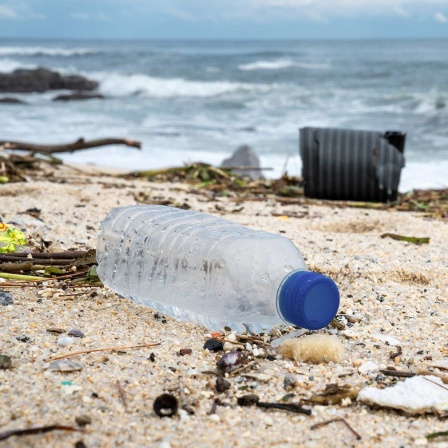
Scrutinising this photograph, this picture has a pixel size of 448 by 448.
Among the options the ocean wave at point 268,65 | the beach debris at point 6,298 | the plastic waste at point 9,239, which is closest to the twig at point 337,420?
the beach debris at point 6,298

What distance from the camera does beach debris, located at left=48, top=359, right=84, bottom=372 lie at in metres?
1.71

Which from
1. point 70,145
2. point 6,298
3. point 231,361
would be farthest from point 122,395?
point 70,145

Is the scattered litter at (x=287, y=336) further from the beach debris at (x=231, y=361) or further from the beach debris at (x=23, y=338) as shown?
the beach debris at (x=23, y=338)

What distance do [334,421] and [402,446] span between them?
0.16m

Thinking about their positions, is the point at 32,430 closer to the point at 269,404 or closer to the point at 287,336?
the point at 269,404

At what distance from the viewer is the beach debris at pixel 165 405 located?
151 centimetres

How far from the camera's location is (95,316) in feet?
7.02

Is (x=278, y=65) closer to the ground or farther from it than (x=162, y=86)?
farther from it

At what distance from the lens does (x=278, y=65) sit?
31.4 m

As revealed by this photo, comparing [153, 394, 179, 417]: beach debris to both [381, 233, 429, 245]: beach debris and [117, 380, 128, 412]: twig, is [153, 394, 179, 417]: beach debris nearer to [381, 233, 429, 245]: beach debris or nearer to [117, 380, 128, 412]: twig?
[117, 380, 128, 412]: twig

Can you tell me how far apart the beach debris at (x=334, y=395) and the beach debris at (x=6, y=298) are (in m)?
1.08

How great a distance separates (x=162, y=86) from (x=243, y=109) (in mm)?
7581

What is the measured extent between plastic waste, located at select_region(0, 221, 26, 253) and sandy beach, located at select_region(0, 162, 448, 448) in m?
0.15

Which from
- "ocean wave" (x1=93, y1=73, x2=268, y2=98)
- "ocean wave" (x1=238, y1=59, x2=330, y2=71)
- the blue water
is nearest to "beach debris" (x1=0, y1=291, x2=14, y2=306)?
the blue water
